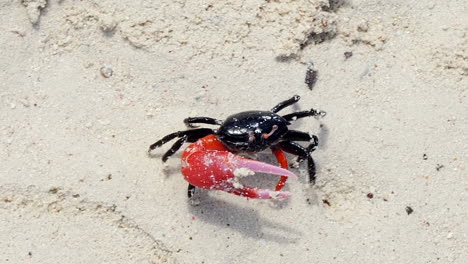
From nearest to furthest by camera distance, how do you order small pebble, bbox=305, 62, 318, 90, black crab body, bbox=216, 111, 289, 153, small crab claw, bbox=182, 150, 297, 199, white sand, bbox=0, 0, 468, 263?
small crab claw, bbox=182, 150, 297, 199
black crab body, bbox=216, 111, 289, 153
white sand, bbox=0, 0, 468, 263
small pebble, bbox=305, 62, 318, 90

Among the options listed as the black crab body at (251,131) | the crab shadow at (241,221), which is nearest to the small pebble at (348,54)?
the black crab body at (251,131)

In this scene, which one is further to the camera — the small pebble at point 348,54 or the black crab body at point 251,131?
the small pebble at point 348,54

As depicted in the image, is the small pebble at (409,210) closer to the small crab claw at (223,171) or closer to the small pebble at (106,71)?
the small crab claw at (223,171)

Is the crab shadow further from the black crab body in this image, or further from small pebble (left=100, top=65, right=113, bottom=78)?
small pebble (left=100, top=65, right=113, bottom=78)

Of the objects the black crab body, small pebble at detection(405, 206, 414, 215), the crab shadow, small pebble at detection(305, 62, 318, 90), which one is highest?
small pebble at detection(305, 62, 318, 90)

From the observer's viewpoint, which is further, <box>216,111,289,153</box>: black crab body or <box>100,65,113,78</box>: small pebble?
<box>100,65,113,78</box>: small pebble

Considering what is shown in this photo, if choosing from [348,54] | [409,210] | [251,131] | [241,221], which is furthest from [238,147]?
[409,210]

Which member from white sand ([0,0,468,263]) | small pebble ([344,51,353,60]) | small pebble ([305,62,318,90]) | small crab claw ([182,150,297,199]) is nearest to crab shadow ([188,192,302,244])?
white sand ([0,0,468,263])

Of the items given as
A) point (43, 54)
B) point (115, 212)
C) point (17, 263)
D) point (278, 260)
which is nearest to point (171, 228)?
point (115, 212)
